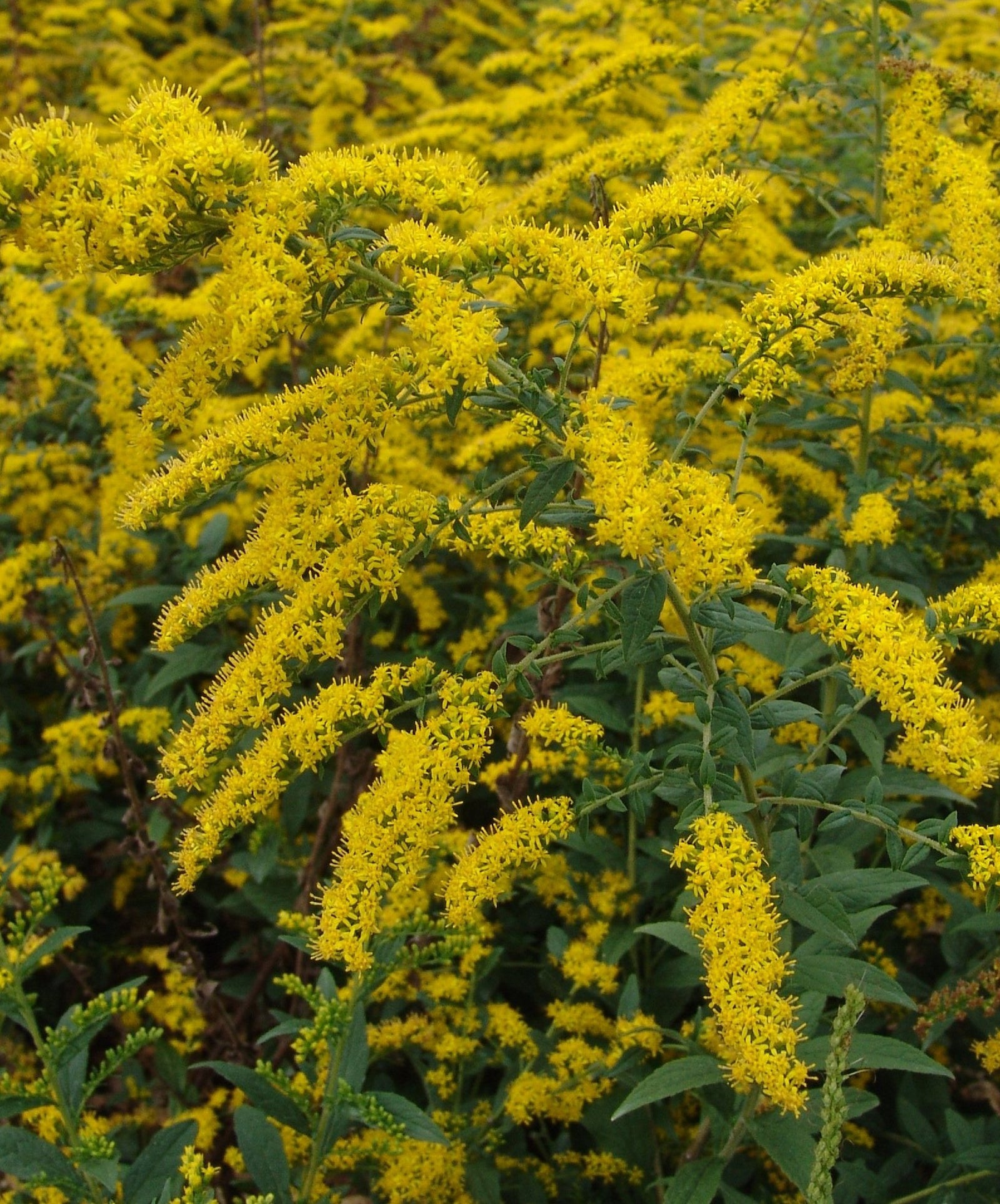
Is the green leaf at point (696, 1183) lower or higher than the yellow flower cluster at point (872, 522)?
lower

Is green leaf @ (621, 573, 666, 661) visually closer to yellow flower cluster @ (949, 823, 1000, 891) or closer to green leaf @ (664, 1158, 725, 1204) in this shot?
yellow flower cluster @ (949, 823, 1000, 891)

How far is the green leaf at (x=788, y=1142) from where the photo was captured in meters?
2.28

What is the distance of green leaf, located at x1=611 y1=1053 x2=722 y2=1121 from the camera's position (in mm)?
2309

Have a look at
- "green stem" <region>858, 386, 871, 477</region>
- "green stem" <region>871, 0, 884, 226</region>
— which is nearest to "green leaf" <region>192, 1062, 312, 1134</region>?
"green stem" <region>858, 386, 871, 477</region>

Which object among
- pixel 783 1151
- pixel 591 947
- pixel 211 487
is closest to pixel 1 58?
pixel 211 487

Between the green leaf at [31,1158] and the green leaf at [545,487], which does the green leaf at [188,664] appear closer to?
the green leaf at [31,1158]

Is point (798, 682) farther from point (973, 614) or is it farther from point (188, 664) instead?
point (188, 664)


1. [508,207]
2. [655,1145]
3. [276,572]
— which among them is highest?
[508,207]

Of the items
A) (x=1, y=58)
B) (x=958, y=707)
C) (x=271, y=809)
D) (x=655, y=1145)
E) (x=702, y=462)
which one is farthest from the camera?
(x=1, y=58)

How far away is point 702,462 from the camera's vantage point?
3.95 metres

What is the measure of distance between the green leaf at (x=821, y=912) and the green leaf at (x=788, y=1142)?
0.44 meters

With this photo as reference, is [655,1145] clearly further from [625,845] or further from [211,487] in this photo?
[211,487]

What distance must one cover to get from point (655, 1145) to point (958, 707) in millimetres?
1504

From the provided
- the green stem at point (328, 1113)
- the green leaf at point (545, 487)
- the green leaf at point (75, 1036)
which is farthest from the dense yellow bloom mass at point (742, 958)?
the green leaf at point (75, 1036)
